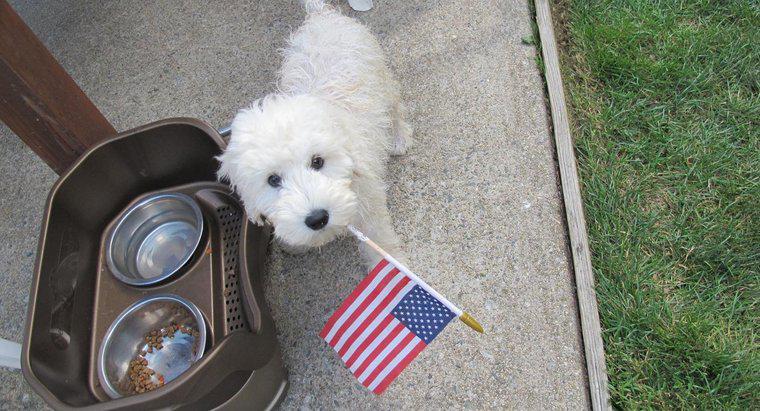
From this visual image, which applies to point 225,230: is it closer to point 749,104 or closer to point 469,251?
point 469,251

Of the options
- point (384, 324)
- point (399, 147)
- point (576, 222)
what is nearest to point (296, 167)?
point (384, 324)

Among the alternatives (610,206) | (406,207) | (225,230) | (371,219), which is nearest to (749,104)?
(610,206)

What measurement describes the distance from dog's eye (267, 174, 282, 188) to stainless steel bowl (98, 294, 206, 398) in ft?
2.95

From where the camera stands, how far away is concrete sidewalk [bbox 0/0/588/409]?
2627mm

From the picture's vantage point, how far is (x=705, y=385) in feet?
7.89

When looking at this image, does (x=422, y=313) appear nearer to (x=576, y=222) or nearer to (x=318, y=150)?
(x=318, y=150)

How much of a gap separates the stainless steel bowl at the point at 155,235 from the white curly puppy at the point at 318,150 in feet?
2.74

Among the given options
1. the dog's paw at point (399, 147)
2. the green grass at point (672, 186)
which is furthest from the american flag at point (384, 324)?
the dog's paw at point (399, 147)

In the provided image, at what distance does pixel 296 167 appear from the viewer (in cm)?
205

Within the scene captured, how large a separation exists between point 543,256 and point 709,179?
115 centimetres

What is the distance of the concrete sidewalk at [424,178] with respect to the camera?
8.62ft

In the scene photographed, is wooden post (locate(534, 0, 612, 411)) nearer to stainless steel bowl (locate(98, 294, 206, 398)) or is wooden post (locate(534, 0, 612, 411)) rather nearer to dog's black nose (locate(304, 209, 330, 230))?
dog's black nose (locate(304, 209, 330, 230))

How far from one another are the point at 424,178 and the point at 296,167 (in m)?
1.39

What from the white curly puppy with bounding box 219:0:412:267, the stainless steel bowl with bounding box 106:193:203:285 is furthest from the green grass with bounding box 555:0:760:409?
the stainless steel bowl with bounding box 106:193:203:285
